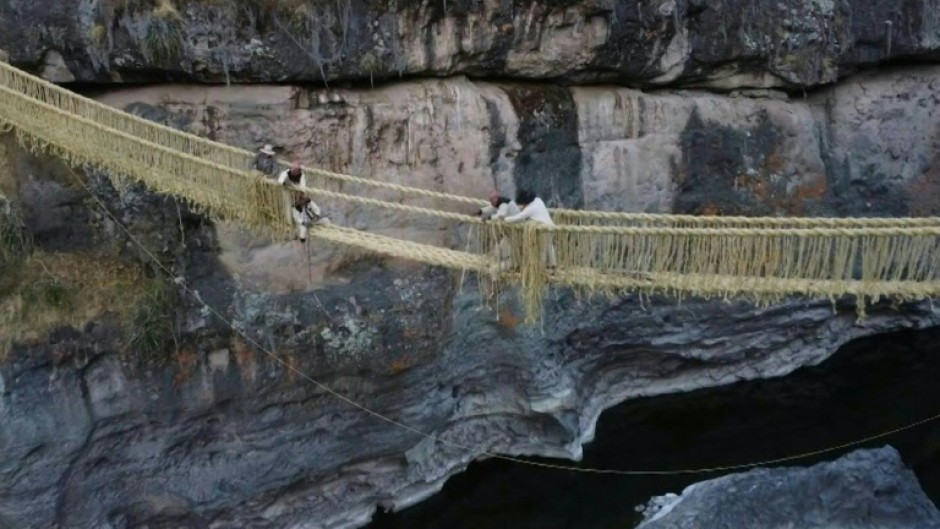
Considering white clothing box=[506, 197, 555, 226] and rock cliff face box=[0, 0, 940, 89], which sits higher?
rock cliff face box=[0, 0, 940, 89]

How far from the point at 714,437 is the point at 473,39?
365 cm

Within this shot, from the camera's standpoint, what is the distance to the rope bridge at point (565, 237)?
11.8 ft

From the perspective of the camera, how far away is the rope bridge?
359 cm

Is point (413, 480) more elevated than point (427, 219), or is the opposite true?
point (427, 219)

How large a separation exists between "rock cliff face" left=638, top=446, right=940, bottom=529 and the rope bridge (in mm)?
2039

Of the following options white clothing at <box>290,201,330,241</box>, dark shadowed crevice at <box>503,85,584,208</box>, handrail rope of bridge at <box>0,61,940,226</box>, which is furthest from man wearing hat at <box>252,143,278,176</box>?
dark shadowed crevice at <box>503,85,584,208</box>

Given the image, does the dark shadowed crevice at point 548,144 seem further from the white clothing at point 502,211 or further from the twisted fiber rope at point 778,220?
the white clothing at point 502,211

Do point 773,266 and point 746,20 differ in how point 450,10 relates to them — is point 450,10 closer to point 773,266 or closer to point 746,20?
point 746,20

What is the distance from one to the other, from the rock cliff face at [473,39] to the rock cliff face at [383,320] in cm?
20

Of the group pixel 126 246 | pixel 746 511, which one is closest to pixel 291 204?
pixel 126 246

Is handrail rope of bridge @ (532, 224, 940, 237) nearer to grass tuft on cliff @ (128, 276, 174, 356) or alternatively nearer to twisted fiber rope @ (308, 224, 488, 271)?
twisted fiber rope @ (308, 224, 488, 271)

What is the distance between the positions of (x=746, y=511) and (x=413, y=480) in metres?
2.33

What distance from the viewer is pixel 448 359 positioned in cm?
611

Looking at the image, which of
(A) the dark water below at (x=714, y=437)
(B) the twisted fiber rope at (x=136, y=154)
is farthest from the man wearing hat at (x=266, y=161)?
(A) the dark water below at (x=714, y=437)
